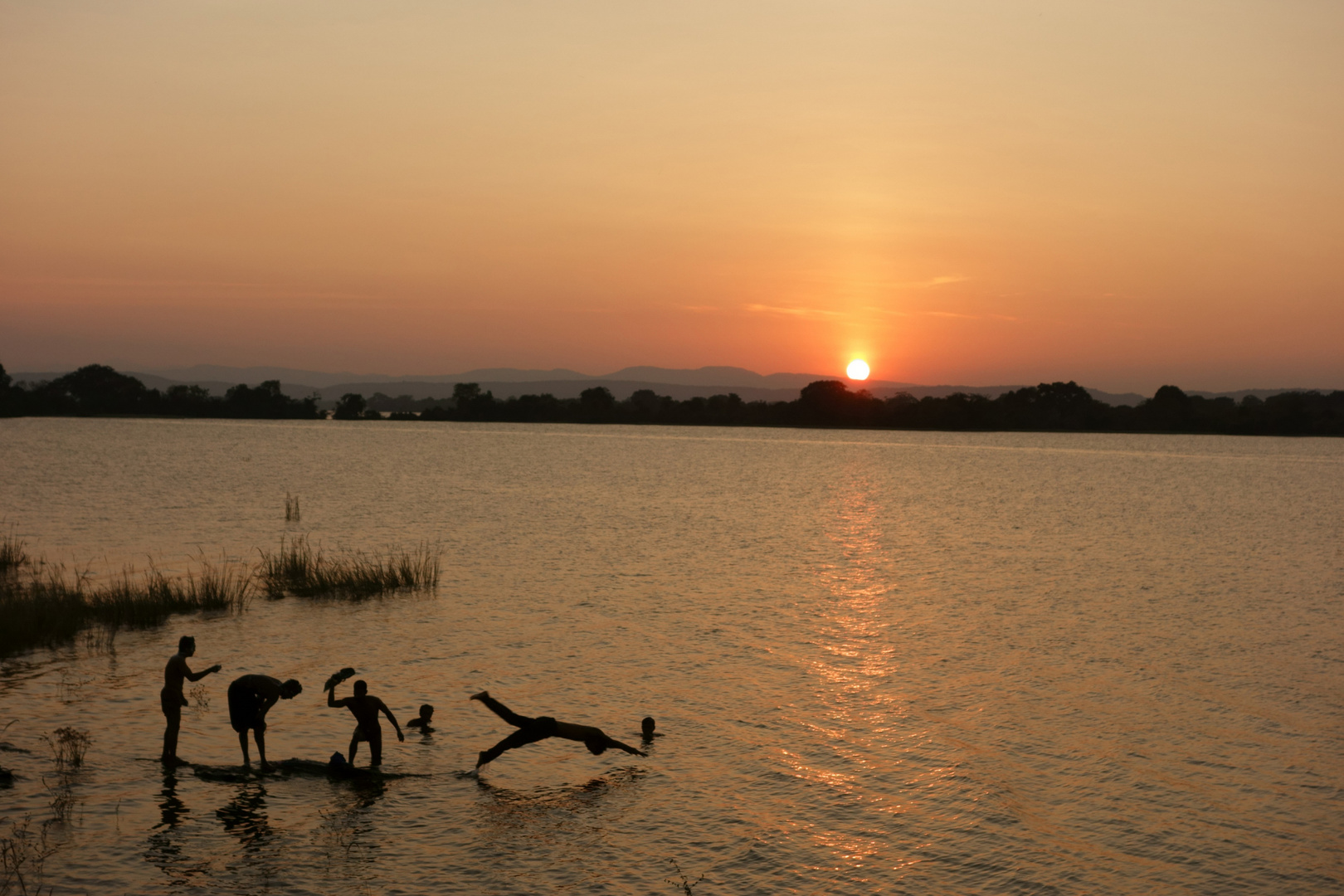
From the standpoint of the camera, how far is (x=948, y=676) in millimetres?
26203

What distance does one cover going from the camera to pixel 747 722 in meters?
21.4

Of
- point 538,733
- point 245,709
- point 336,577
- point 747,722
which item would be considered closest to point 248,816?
point 245,709

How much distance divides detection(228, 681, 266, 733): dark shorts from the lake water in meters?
1.01

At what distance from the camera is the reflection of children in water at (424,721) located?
1962cm

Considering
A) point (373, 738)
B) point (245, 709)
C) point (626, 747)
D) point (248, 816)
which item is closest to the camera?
point (248, 816)

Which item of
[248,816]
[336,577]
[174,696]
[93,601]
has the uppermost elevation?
[174,696]

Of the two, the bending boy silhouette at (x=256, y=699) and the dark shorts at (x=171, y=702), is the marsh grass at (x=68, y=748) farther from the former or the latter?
the bending boy silhouette at (x=256, y=699)

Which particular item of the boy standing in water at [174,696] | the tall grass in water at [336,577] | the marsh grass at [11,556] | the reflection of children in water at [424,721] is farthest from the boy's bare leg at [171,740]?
the marsh grass at [11,556]

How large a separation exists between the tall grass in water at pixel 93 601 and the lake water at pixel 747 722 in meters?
1.28

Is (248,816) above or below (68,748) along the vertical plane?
below

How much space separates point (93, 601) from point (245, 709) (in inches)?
637

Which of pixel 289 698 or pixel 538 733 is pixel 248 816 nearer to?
pixel 289 698

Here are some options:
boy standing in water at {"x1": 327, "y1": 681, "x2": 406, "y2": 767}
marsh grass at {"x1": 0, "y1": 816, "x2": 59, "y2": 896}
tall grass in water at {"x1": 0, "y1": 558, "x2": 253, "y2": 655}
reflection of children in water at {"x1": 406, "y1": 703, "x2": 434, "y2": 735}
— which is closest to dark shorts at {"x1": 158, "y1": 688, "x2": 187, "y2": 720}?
boy standing in water at {"x1": 327, "y1": 681, "x2": 406, "y2": 767}

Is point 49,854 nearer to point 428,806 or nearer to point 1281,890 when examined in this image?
point 428,806
